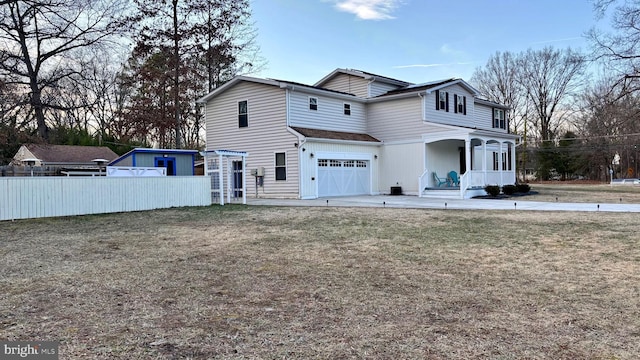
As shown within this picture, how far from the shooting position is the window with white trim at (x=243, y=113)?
21812 millimetres

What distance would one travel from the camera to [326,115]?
22.1 metres

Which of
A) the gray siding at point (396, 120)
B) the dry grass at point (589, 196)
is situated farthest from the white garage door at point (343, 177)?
the dry grass at point (589, 196)

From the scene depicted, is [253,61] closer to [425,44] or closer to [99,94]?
[425,44]

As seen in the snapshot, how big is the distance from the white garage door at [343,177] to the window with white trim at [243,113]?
4291 millimetres

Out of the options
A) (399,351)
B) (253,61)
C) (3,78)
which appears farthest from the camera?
(253,61)

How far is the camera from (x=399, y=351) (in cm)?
338

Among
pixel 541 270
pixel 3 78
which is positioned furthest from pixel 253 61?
pixel 541 270

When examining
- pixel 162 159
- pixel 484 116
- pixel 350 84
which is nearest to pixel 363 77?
pixel 350 84

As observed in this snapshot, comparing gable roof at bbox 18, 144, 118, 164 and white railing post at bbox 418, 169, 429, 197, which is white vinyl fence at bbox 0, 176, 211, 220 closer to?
white railing post at bbox 418, 169, 429, 197

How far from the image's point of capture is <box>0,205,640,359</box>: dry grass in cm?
351

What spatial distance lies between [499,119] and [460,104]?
267 inches

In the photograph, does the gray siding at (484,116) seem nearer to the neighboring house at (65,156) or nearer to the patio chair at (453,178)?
the patio chair at (453,178)

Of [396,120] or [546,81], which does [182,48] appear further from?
[546,81]

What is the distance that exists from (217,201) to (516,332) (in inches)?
609
